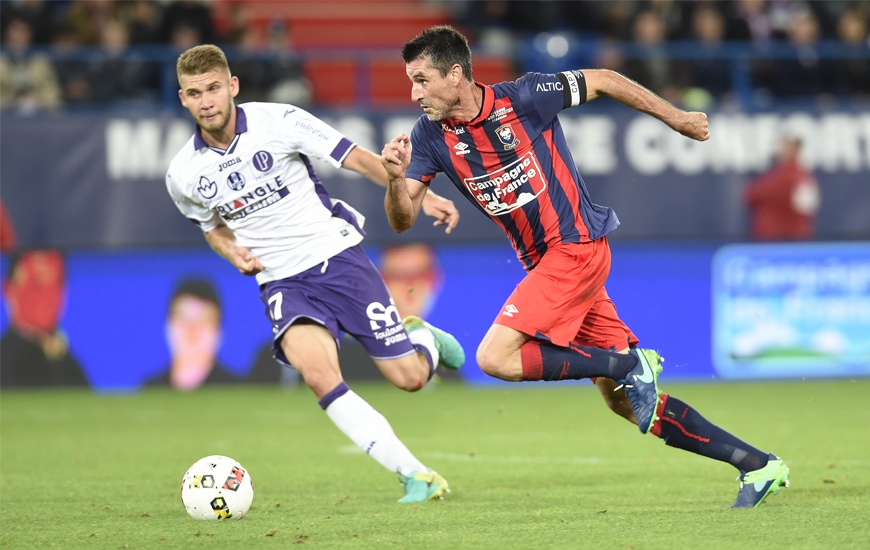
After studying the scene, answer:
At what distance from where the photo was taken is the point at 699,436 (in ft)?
18.1

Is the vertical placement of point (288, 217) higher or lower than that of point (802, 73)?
lower

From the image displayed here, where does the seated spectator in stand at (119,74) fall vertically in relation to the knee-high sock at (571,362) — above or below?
above

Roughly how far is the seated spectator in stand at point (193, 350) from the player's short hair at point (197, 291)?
9cm

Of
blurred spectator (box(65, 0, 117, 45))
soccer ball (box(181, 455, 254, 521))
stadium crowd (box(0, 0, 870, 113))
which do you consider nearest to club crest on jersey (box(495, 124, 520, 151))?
soccer ball (box(181, 455, 254, 521))

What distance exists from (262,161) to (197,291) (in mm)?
6351

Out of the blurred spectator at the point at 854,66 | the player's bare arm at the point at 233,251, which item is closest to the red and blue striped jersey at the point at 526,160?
the player's bare arm at the point at 233,251

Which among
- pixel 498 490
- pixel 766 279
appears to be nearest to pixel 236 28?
pixel 766 279

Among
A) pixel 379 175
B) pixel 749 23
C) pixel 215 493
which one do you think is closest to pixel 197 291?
pixel 379 175

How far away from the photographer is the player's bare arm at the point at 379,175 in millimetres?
6055

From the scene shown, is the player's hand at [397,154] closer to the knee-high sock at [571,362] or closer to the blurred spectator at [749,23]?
the knee-high sock at [571,362]

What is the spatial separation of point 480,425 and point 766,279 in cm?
424

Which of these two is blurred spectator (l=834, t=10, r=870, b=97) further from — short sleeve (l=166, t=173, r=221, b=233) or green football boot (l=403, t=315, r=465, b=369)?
short sleeve (l=166, t=173, r=221, b=233)

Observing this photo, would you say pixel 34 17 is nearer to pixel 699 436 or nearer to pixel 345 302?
pixel 345 302

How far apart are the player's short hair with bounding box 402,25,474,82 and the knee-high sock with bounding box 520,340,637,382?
1.31 m
